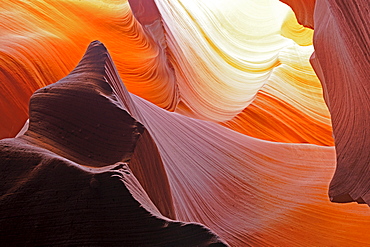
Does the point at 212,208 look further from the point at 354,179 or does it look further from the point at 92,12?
the point at 92,12

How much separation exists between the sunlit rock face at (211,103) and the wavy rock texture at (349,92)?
0.53ft

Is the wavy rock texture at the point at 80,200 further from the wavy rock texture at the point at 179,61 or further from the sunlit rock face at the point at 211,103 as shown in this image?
the wavy rock texture at the point at 179,61

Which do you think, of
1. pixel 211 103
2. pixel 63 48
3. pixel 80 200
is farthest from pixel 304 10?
pixel 80 200

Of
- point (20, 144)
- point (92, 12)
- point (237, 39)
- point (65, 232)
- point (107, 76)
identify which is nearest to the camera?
point (65, 232)

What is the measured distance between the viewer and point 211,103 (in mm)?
3457

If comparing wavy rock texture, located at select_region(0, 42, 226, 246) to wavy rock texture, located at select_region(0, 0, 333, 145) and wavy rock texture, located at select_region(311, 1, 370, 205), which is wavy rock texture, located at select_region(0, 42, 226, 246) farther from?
wavy rock texture, located at select_region(0, 0, 333, 145)

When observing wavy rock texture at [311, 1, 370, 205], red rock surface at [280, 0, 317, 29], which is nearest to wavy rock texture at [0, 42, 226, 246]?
wavy rock texture at [311, 1, 370, 205]

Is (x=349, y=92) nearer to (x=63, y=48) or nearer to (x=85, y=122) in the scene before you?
(x=85, y=122)

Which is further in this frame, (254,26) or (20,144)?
(254,26)

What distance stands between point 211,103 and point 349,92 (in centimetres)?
203

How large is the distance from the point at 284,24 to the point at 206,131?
9.88ft

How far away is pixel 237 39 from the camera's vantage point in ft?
14.9

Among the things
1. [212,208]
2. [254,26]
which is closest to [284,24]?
[254,26]

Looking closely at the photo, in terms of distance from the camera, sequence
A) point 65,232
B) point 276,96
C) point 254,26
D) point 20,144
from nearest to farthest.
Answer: point 65,232 → point 20,144 → point 276,96 → point 254,26
